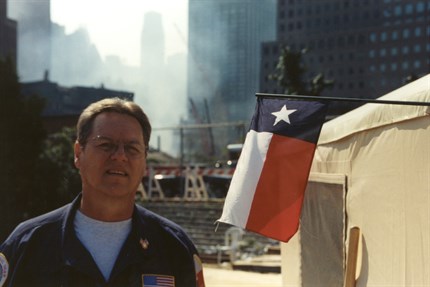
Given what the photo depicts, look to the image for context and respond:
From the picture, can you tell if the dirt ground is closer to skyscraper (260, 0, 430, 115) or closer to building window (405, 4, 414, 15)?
skyscraper (260, 0, 430, 115)

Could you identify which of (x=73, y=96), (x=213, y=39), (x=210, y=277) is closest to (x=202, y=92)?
(x=213, y=39)

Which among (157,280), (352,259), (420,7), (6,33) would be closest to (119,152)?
(157,280)

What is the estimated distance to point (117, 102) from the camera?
210 cm

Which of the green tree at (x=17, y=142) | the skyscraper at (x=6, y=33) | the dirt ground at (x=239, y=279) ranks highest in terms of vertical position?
the skyscraper at (x=6, y=33)

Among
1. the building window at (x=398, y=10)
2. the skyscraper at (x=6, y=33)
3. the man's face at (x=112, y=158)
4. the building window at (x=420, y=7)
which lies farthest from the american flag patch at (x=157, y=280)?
the building window at (x=398, y=10)

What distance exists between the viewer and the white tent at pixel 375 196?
13.2 ft

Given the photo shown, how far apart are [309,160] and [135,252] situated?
2.50 metres

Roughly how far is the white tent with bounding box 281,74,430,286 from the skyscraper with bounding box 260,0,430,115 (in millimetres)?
90675

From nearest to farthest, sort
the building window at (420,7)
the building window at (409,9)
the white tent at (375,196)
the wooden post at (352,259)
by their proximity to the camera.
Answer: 1. the white tent at (375,196)
2. the wooden post at (352,259)
3. the building window at (420,7)
4. the building window at (409,9)

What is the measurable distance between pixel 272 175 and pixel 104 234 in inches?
97.4

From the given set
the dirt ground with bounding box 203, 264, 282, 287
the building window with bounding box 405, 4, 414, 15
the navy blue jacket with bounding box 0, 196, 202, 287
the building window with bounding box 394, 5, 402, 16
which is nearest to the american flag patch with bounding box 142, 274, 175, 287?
the navy blue jacket with bounding box 0, 196, 202, 287

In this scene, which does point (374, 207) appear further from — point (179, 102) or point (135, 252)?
point (179, 102)

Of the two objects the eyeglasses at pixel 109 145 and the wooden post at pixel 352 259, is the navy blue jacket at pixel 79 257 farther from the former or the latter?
the wooden post at pixel 352 259

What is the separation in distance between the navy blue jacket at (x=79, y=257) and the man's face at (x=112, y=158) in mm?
137
